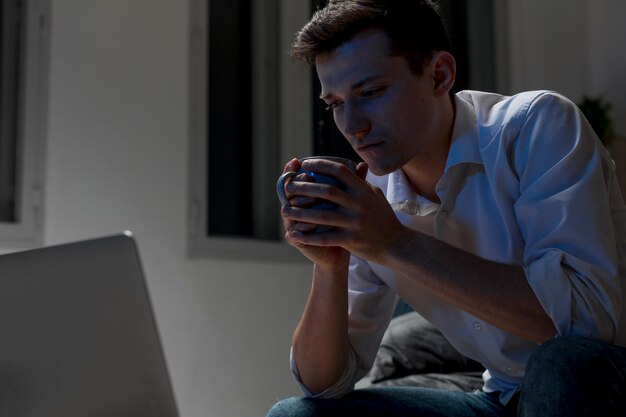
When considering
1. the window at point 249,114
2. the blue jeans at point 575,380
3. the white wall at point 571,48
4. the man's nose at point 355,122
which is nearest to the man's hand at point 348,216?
the man's nose at point 355,122

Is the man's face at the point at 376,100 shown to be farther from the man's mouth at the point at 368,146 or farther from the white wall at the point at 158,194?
the white wall at the point at 158,194

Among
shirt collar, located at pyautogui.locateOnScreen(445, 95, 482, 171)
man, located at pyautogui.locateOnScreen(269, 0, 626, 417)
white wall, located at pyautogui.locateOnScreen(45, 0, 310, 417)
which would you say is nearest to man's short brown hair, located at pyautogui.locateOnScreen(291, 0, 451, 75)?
man, located at pyautogui.locateOnScreen(269, 0, 626, 417)

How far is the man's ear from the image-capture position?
1462 mm

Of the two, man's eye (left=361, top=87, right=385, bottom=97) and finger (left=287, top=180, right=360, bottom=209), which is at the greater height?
man's eye (left=361, top=87, right=385, bottom=97)

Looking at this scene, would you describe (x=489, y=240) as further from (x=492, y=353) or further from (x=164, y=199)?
(x=164, y=199)

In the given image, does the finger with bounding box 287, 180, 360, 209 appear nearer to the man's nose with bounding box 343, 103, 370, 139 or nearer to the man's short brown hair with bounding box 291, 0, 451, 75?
the man's nose with bounding box 343, 103, 370, 139

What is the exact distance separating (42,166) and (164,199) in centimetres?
55

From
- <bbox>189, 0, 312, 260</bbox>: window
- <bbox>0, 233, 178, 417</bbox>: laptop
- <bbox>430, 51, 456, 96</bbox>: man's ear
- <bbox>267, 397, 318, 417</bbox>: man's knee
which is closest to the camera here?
<bbox>0, 233, 178, 417</bbox>: laptop

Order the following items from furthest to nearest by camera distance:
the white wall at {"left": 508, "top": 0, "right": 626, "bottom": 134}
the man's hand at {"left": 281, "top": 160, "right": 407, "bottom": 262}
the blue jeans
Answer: the white wall at {"left": 508, "top": 0, "right": 626, "bottom": 134} → the man's hand at {"left": 281, "top": 160, "right": 407, "bottom": 262} → the blue jeans

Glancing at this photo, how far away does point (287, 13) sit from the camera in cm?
439

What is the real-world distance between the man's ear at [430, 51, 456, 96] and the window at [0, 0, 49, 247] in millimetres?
2392

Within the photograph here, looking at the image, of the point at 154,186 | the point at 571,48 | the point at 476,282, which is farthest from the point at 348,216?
the point at 571,48

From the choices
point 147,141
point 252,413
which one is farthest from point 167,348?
point 147,141

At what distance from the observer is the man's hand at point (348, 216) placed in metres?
1.17
